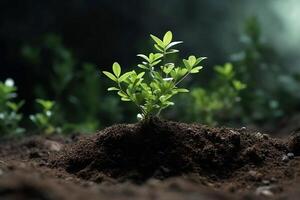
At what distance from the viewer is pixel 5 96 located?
384 cm

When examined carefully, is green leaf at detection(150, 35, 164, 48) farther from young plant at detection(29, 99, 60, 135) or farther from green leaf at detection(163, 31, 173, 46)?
young plant at detection(29, 99, 60, 135)

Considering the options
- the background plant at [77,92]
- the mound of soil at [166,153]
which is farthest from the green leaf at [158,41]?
the background plant at [77,92]

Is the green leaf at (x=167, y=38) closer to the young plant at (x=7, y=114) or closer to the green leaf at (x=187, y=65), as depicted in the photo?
the green leaf at (x=187, y=65)

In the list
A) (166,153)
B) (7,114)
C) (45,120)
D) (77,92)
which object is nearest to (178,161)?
(166,153)

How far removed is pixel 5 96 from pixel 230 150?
6.89 ft

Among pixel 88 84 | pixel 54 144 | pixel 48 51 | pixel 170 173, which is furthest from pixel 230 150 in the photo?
pixel 48 51

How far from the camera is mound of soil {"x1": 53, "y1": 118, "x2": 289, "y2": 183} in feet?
7.61

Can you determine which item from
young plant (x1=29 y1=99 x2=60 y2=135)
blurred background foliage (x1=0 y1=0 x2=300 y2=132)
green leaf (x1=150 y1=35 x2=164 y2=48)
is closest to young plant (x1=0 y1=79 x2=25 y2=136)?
young plant (x1=29 y1=99 x2=60 y2=135)

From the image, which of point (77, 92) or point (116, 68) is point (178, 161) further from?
point (77, 92)

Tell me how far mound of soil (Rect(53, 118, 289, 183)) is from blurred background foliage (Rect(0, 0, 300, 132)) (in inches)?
61.0

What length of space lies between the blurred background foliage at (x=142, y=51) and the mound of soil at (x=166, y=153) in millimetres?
1549

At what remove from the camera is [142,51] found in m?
5.96

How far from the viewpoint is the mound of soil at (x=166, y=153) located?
232cm

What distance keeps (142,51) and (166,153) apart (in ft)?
12.1
